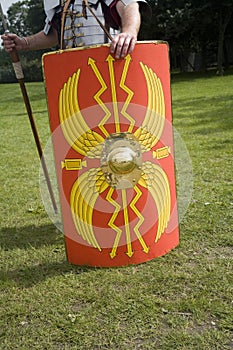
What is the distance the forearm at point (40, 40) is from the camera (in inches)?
125

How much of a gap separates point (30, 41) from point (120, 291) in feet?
5.43

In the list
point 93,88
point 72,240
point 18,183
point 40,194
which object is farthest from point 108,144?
point 18,183

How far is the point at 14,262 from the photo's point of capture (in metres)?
2.98

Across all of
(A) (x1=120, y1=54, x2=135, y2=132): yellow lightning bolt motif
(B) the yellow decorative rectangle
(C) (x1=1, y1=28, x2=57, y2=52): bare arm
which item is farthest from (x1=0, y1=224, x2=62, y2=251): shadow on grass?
(C) (x1=1, y1=28, x2=57, y2=52): bare arm

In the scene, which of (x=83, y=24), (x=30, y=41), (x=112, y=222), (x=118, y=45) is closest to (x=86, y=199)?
(x=112, y=222)

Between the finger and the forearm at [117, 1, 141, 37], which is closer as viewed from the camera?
the finger

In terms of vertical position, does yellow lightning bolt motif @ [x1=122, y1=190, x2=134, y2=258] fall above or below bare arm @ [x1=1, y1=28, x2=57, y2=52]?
below

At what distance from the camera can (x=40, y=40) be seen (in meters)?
3.20

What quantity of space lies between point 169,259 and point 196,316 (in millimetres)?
611

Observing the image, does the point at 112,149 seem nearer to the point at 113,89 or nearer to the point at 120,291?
the point at 113,89

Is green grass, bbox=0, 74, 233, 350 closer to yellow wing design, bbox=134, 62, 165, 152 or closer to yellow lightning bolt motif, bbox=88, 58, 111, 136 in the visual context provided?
yellow wing design, bbox=134, 62, 165, 152

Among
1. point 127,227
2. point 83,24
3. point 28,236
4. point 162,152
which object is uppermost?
point 83,24

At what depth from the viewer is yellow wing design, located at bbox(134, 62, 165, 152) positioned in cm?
259

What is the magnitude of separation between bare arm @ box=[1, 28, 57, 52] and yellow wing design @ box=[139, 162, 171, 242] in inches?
44.5
